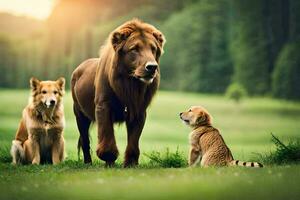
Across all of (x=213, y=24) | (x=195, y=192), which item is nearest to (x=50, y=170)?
(x=195, y=192)

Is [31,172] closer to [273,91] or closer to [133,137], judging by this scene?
[133,137]

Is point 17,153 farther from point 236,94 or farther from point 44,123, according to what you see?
point 236,94

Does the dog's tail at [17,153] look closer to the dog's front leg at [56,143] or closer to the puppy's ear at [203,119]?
the dog's front leg at [56,143]

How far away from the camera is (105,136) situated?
8.96 metres

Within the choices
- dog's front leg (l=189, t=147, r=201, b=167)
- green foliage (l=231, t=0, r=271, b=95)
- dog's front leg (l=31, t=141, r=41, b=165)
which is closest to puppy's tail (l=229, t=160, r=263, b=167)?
dog's front leg (l=189, t=147, r=201, b=167)

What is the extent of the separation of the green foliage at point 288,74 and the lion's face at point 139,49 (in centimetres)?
2069

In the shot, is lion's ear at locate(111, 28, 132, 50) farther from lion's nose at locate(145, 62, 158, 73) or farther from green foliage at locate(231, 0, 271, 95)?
green foliage at locate(231, 0, 271, 95)

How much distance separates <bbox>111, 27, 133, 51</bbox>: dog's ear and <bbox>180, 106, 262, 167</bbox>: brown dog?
1583mm

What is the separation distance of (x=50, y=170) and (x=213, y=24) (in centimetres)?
3110

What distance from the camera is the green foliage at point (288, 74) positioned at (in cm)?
2920

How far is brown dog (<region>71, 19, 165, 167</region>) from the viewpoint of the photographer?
8.73m

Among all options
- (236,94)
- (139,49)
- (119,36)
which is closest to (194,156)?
(139,49)

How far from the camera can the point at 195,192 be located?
262 inches

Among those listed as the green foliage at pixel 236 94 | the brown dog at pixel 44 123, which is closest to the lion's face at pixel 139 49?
the brown dog at pixel 44 123
